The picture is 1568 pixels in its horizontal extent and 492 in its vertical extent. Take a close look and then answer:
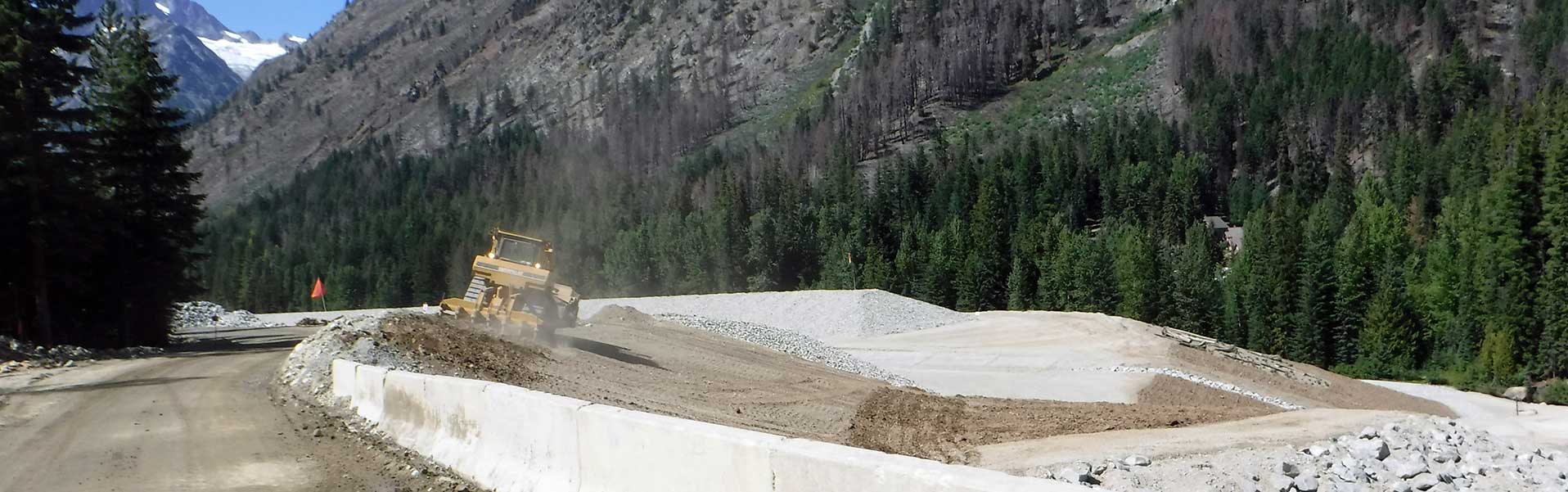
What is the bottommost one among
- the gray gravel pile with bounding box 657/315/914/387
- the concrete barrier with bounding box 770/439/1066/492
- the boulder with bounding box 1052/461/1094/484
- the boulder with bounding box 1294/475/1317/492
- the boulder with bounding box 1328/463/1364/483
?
the gray gravel pile with bounding box 657/315/914/387

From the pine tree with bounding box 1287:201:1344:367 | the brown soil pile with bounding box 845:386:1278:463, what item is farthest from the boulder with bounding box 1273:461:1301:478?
the pine tree with bounding box 1287:201:1344:367

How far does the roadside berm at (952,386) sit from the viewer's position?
43.8 ft

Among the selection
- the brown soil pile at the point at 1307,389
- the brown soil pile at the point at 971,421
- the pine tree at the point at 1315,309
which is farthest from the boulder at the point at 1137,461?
the pine tree at the point at 1315,309

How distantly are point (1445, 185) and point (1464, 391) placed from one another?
4623 cm

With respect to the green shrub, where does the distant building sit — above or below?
above

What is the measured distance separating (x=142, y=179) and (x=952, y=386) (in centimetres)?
2786

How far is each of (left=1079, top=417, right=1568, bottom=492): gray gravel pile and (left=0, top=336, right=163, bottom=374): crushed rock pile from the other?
19.6 metres

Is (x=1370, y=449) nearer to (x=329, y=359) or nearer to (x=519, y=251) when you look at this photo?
(x=329, y=359)

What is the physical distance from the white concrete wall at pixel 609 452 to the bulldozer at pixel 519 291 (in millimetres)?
12738

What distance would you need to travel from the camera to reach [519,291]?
2608 centimetres

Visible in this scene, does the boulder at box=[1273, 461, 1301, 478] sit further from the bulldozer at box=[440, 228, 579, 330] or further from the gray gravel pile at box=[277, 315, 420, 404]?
the bulldozer at box=[440, 228, 579, 330]

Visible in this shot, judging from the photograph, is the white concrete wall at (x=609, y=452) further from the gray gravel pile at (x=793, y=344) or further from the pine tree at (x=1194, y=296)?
the pine tree at (x=1194, y=296)

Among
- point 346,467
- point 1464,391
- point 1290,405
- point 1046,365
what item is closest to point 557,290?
point 346,467

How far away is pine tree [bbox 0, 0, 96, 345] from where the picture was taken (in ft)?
93.6
